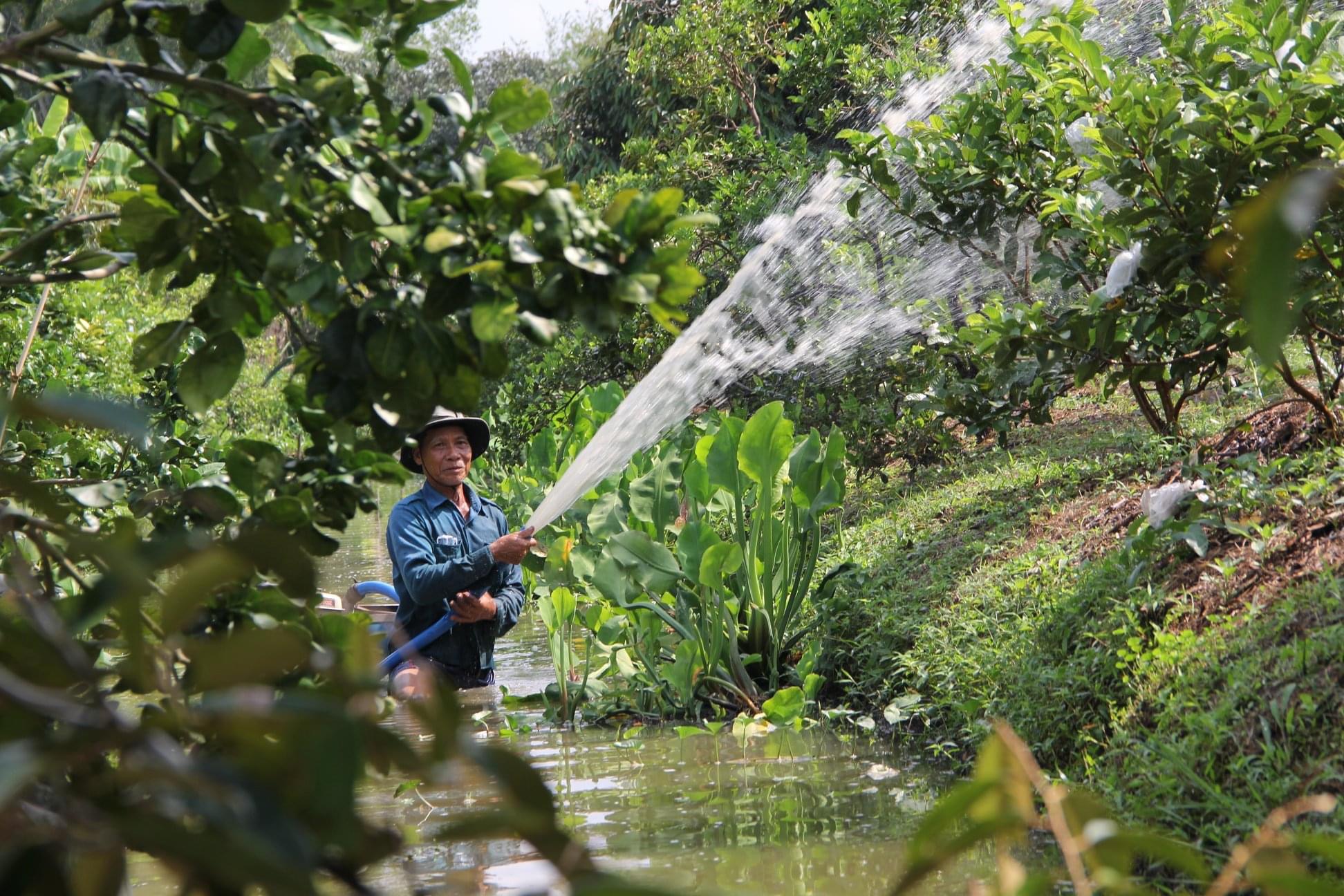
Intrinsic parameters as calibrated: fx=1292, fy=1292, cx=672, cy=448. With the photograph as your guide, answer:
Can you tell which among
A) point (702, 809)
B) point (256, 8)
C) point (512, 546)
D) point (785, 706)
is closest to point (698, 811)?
point (702, 809)

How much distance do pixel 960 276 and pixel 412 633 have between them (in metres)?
4.76

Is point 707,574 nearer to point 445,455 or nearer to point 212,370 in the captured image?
point 445,455

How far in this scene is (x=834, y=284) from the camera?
8.07 m

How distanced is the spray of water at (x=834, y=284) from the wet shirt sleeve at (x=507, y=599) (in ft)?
6.21

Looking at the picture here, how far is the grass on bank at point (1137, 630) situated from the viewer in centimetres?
313

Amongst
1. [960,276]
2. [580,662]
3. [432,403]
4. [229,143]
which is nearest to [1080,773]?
[432,403]

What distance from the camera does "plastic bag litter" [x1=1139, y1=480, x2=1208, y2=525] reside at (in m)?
4.36

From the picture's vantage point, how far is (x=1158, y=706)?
3.55 meters

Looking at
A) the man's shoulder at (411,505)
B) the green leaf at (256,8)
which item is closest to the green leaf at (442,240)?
the green leaf at (256,8)

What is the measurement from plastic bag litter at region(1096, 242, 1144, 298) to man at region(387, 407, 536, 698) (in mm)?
2438

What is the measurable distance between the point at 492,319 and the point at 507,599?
4097 millimetres

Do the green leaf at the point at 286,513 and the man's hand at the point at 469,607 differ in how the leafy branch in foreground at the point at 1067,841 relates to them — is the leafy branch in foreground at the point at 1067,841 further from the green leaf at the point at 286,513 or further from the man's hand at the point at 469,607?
the man's hand at the point at 469,607

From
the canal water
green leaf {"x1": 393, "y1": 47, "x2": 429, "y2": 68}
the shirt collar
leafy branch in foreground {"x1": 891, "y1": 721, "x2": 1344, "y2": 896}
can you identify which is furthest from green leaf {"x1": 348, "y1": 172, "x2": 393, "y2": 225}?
the shirt collar

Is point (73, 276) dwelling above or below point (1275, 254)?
above
